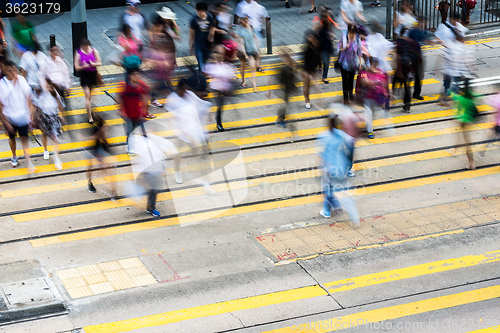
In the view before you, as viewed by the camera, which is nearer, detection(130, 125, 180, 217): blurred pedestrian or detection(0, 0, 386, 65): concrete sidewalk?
detection(130, 125, 180, 217): blurred pedestrian

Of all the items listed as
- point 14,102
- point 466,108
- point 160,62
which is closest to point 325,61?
point 160,62

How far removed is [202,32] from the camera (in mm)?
14688

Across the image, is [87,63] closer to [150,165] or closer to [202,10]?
[202,10]

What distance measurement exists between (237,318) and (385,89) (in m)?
6.37

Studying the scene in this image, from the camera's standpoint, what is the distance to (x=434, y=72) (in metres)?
16.5

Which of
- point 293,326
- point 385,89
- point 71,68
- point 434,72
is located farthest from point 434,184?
point 71,68

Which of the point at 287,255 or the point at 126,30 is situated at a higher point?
the point at 126,30

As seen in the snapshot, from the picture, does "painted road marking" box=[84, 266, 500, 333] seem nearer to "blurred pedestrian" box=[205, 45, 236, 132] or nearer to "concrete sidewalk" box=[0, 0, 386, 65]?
"blurred pedestrian" box=[205, 45, 236, 132]

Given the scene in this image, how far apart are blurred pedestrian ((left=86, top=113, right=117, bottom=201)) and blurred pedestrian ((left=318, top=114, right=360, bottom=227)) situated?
338 cm

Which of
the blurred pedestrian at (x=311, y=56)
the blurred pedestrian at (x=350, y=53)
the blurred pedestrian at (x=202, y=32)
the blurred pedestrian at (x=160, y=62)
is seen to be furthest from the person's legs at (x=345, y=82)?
the blurred pedestrian at (x=160, y=62)

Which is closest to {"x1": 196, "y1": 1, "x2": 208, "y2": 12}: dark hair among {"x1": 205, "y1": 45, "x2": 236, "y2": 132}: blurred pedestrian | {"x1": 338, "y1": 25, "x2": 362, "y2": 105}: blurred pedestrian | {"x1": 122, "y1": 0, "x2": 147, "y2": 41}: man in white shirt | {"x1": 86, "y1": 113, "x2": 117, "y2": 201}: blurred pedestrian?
{"x1": 122, "y1": 0, "x2": 147, "y2": 41}: man in white shirt

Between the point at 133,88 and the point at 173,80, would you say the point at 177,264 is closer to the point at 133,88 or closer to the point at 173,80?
the point at 133,88

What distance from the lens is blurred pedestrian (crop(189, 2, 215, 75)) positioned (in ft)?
48.0

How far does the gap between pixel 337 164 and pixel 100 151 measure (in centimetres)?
368
